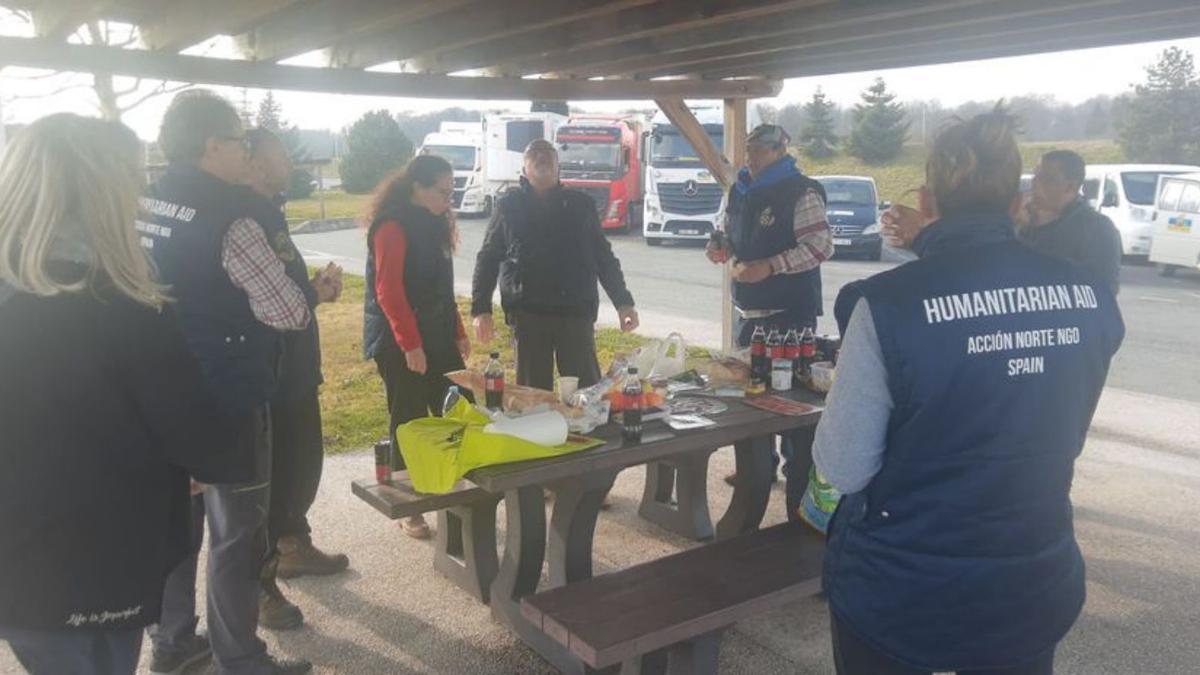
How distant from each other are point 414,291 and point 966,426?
9.79 ft

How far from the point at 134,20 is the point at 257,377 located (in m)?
2.50

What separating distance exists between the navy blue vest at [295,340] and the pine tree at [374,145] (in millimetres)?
31898

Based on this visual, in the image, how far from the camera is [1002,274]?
176 centimetres

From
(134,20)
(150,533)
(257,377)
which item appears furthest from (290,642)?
(134,20)

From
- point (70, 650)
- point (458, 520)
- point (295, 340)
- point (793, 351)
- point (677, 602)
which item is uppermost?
point (295, 340)

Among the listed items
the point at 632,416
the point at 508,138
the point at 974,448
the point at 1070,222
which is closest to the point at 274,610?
the point at 632,416

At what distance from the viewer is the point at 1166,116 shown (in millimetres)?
35656

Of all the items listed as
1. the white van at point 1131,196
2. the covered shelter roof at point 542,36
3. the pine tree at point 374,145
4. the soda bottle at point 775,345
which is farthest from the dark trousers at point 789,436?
the pine tree at point 374,145

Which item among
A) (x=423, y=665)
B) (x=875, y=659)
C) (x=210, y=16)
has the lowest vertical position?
(x=423, y=665)

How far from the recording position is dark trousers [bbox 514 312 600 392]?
4816 mm

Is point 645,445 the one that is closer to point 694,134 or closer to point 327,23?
point 327,23

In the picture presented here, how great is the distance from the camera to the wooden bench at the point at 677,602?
2.59 metres

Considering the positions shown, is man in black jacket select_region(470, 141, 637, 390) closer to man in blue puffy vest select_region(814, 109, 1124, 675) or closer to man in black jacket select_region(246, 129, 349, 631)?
man in black jacket select_region(246, 129, 349, 631)

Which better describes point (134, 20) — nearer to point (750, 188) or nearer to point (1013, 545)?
point (750, 188)
